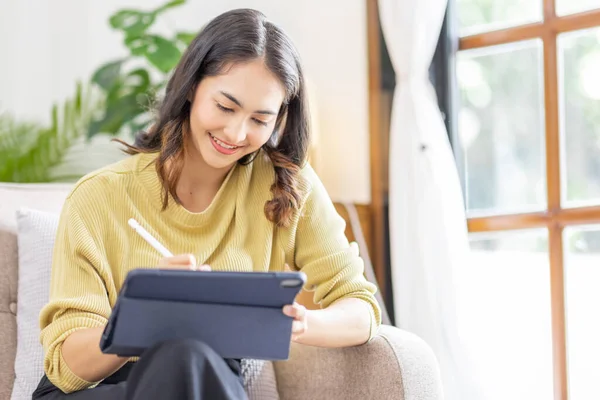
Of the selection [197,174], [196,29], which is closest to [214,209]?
[197,174]

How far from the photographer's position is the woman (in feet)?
4.63

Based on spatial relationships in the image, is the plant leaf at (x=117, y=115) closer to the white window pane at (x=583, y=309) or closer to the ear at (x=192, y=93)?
the ear at (x=192, y=93)

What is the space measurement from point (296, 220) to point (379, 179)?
100cm

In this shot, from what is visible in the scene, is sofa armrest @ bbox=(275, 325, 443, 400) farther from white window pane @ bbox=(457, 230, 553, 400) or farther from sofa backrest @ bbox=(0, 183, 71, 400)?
white window pane @ bbox=(457, 230, 553, 400)

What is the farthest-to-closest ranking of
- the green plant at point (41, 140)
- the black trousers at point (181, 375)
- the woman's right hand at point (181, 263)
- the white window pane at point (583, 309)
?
1. the green plant at point (41, 140)
2. the white window pane at point (583, 309)
3. the woman's right hand at point (181, 263)
4. the black trousers at point (181, 375)

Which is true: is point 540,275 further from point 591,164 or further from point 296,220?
point 296,220

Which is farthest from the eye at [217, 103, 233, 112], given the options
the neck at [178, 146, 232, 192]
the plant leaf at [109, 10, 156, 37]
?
the plant leaf at [109, 10, 156, 37]

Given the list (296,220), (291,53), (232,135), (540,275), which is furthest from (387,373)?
(540,275)

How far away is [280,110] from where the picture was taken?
1617mm

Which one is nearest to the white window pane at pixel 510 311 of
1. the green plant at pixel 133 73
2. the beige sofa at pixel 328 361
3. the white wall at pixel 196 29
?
the white wall at pixel 196 29

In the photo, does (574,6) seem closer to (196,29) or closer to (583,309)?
(583,309)

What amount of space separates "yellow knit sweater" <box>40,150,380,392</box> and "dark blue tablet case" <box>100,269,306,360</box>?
231 millimetres

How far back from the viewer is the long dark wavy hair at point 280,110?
4.93 feet

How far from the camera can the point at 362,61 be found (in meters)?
2.65
